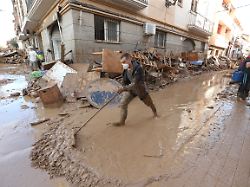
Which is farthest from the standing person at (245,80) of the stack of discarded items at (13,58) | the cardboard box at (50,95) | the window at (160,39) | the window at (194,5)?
the stack of discarded items at (13,58)

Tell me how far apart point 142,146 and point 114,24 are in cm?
698

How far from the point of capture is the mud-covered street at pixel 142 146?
2.02m

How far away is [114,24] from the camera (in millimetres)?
7988

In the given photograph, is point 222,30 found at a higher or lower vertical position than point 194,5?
lower

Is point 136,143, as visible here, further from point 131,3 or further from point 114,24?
point 131,3

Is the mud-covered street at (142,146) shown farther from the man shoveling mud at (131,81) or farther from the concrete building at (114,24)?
the concrete building at (114,24)

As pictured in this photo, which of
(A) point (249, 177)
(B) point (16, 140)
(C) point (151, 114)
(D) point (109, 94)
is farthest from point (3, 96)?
(A) point (249, 177)

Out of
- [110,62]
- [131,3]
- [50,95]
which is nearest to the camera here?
[50,95]

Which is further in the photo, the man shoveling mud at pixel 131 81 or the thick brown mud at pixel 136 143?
the man shoveling mud at pixel 131 81

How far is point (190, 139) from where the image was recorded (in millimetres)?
2873

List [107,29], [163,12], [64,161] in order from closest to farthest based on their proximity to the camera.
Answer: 1. [64,161]
2. [107,29]
3. [163,12]

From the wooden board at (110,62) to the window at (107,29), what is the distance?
2.47 meters

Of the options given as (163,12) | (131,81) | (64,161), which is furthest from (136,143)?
(163,12)

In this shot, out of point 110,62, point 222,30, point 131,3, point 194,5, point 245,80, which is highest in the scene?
point 194,5
